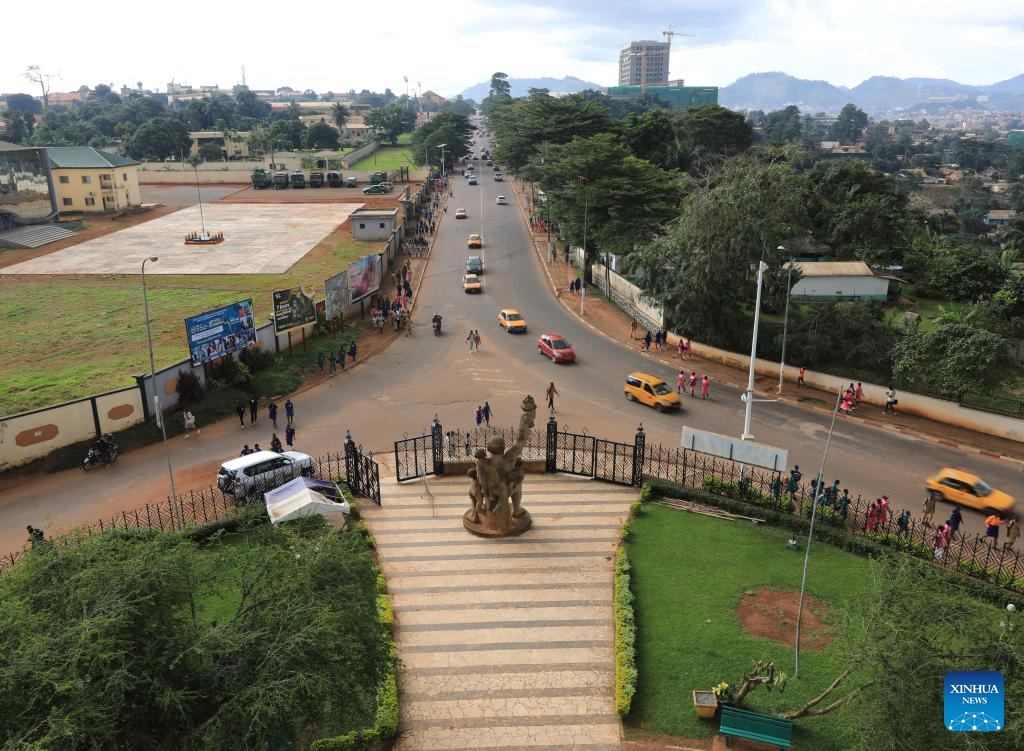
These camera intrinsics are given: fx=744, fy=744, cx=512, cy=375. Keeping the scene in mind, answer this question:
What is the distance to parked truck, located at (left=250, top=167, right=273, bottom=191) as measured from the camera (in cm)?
9531

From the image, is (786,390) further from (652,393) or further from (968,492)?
(968,492)

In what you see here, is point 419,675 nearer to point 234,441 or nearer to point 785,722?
point 785,722

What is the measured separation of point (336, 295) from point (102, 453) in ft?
49.7

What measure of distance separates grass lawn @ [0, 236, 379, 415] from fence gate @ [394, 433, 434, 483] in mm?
11428

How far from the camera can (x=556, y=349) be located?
112 ft

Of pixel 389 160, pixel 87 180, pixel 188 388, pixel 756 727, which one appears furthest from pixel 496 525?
pixel 389 160

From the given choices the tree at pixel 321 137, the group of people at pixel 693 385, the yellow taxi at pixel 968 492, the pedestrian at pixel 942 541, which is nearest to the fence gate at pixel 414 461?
the group of people at pixel 693 385

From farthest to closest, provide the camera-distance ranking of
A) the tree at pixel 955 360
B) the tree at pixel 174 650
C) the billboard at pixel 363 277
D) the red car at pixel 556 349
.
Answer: the billboard at pixel 363 277
the red car at pixel 556 349
the tree at pixel 955 360
the tree at pixel 174 650

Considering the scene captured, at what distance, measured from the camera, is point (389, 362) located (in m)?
34.4

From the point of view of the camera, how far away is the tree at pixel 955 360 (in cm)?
A: 2741

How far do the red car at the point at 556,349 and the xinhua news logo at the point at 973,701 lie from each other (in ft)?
83.3

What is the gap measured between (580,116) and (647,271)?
3836cm

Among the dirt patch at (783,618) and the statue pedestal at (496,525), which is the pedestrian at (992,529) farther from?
the statue pedestal at (496,525)


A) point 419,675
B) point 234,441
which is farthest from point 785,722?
point 234,441
